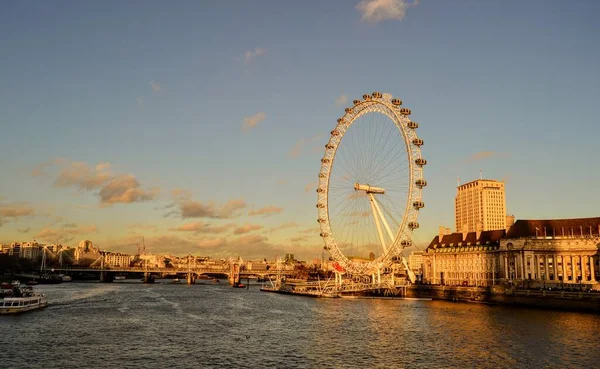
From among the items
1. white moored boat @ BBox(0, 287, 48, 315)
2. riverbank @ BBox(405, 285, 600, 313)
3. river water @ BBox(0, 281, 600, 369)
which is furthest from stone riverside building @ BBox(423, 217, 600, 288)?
white moored boat @ BBox(0, 287, 48, 315)

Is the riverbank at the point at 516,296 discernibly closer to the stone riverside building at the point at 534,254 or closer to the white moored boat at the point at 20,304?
the stone riverside building at the point at 534,254

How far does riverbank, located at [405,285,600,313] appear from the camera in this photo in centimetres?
8119

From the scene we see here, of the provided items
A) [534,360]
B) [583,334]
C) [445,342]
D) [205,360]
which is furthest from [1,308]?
[583,334]

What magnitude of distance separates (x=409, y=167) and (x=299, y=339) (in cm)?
5072

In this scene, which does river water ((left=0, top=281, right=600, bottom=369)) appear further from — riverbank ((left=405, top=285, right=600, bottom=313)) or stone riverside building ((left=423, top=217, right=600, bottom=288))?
stone riverside building ((left=423, top=217, right=600, bottom=288))

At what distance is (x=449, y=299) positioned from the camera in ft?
362

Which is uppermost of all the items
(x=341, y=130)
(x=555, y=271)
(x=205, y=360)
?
(x=341, y=130)

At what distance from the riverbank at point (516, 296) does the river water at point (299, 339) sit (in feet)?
17.3

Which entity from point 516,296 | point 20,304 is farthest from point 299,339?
point 516,296

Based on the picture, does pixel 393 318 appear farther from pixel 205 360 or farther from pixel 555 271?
pixel 555 271

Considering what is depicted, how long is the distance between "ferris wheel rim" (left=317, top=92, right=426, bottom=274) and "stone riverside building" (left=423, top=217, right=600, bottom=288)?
80.3 ft

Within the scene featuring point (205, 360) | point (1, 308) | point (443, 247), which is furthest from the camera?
point (443, 247)

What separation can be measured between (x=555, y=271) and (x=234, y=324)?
228 ft

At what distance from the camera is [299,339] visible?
53.9m
